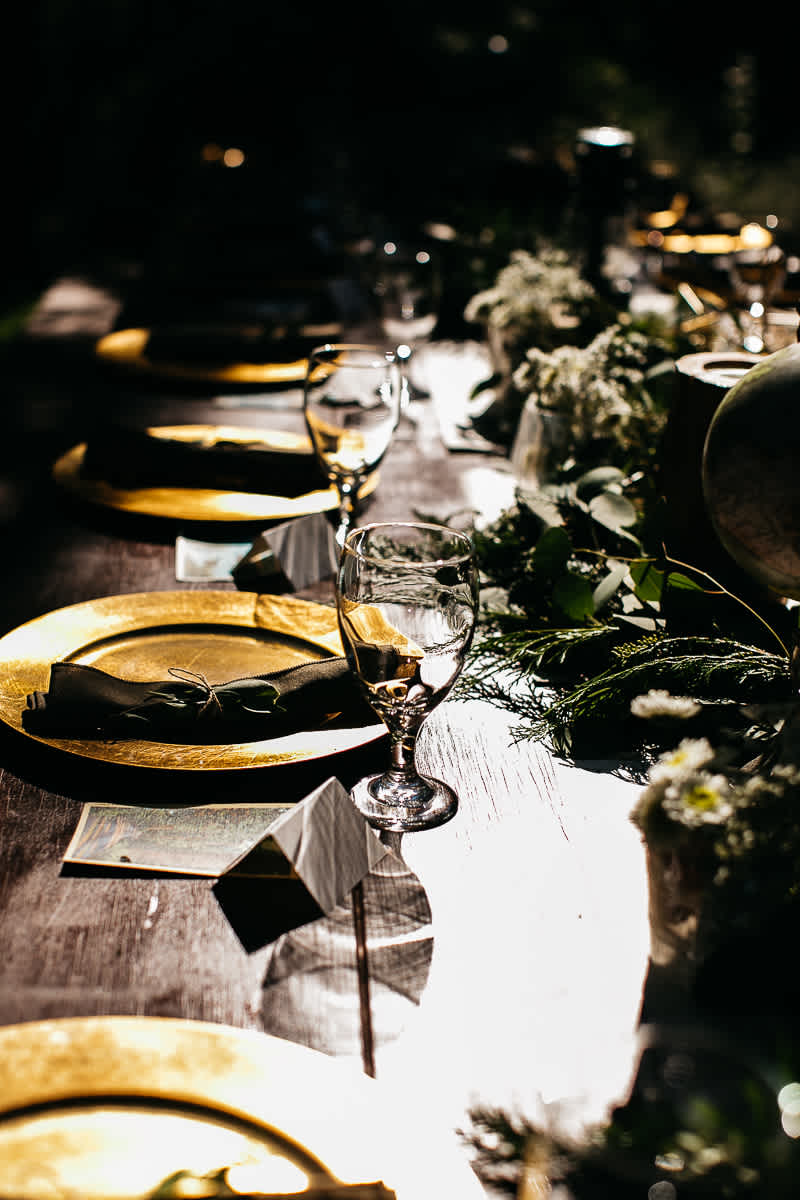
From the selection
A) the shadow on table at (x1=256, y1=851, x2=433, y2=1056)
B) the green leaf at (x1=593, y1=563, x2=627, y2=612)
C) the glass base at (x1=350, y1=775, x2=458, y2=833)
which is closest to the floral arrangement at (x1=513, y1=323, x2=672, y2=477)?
the green leaf at (x1=593, y1=563, x2=627, y2=612)

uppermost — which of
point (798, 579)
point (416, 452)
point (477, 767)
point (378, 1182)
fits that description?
point (798, 579)

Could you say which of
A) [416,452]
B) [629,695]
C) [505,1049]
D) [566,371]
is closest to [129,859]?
[505,1049]

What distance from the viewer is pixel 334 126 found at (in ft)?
20.6

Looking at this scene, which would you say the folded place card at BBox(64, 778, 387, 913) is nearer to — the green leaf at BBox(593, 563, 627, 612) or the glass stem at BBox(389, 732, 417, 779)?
the glass stem at BBox(389, 732, 417, 779)

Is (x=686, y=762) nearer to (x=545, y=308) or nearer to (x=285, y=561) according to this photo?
(x=285, y=561)

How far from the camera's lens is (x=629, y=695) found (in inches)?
38.7

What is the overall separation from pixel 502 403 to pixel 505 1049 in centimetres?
134

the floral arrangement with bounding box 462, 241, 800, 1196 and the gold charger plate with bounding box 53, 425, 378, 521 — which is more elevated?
the floral arrangement with bounding box 462, 241, 800, 1196

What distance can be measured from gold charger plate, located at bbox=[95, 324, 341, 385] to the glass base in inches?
49.0

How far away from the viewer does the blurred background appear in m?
3.57

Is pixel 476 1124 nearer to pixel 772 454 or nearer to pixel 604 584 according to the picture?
pixel 772 454

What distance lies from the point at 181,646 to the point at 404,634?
0.30 metres

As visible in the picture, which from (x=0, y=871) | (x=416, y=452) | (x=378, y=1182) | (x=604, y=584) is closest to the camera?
(x=378, y=1182)

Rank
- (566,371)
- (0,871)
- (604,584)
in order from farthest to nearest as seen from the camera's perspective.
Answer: (566,371) → (604,584) → (0,871)
